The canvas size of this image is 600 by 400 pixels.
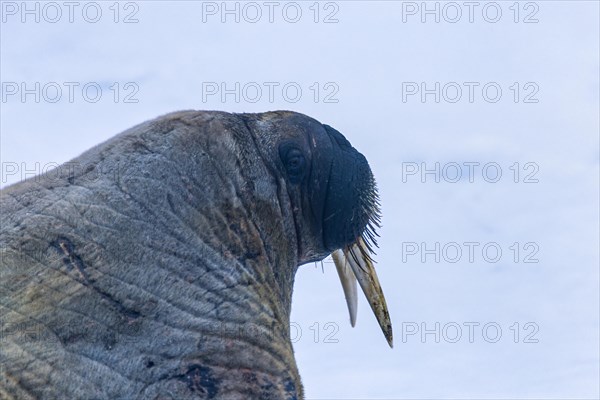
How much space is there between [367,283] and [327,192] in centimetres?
88

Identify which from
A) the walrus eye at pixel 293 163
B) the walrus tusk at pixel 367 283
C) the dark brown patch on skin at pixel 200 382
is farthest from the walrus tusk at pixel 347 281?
the dark brown patch on skin at pixel 200 382

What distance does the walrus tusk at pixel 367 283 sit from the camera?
9.06m

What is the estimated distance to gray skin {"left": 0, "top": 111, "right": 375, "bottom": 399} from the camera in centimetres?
672

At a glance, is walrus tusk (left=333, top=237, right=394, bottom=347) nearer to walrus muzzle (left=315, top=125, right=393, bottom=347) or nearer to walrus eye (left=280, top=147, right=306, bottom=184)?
walrus muzzle (left=315, top=125, right=393, bottom=347)

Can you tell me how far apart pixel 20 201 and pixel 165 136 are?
3.34 ft

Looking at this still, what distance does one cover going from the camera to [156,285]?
7.07 meters

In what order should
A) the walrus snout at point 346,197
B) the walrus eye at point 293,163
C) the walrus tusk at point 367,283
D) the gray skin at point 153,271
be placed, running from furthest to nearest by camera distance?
the walrus tusk at point 367,283, the walrus snout at point 346,197, the walrus eye at point 293,163, the gray skin at point 153,271

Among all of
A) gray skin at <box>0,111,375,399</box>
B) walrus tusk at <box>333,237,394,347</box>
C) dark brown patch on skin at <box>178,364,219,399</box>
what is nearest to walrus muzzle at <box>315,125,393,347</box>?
walrus tusk at <box>333,237,394,347</box>

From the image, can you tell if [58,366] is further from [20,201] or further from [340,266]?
[340,266]

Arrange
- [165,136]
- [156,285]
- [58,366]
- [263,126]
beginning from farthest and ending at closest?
[263,126] → [165,136] → [156,285] → [58,366]

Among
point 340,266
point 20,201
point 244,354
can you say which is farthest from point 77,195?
point 340,266

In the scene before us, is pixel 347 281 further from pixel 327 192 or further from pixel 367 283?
pixel 327 192

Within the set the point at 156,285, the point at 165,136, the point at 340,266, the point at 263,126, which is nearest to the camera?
the point at 156,285

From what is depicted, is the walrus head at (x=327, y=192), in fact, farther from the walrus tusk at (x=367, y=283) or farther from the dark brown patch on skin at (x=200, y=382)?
the dark brown patch on skin at (x=200, y=382)
